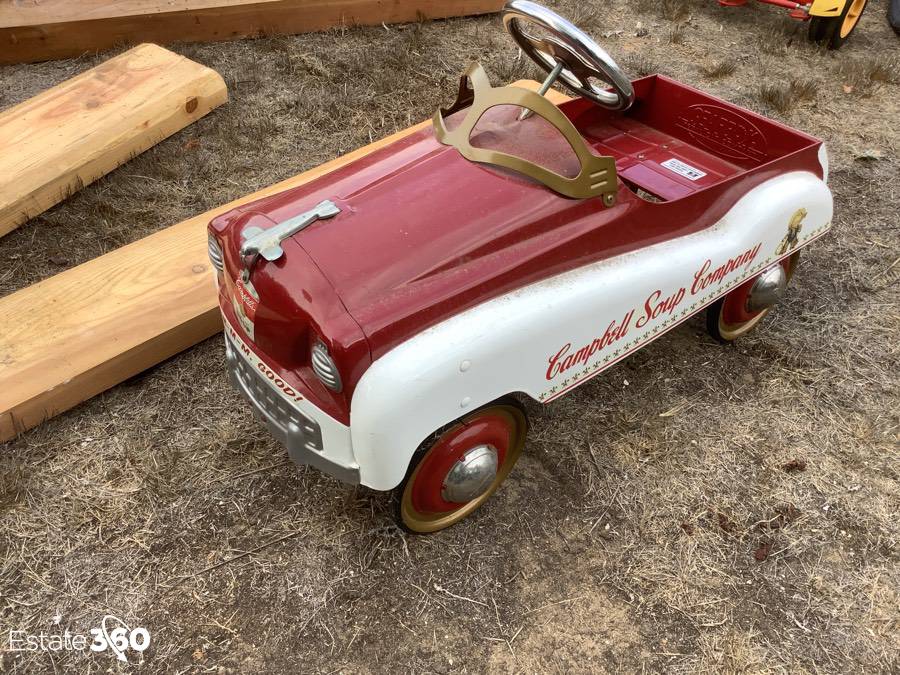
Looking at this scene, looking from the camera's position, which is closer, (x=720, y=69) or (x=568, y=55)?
(x=568, y=55)

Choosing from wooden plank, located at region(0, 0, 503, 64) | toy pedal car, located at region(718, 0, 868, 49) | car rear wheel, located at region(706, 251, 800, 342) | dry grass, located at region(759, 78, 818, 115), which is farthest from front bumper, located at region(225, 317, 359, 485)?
toy pedal car, located at region(718, 0, 868, 49)

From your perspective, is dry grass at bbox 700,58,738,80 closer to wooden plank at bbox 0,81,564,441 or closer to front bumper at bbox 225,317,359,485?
wooden plank at bbox 0,81,564,441

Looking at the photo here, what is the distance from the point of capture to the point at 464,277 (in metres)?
1.64

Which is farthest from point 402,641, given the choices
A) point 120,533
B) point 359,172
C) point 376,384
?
point 359,172

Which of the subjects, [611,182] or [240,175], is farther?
[240,175]

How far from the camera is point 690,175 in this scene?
2416 millimetres

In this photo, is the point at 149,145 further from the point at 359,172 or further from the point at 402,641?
the point at 402,641

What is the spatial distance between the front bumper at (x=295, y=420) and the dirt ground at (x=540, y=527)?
389mm

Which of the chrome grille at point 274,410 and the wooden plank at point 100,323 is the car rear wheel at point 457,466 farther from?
the wooden plank at point 100,323

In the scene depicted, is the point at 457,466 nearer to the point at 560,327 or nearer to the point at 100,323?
the point at 560,327

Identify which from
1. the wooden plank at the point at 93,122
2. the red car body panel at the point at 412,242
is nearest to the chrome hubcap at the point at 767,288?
the red car body panel at the point at 412,242

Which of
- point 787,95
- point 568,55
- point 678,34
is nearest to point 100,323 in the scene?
point 568,55

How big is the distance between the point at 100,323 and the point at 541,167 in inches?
61.2

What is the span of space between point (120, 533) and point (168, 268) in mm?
999
